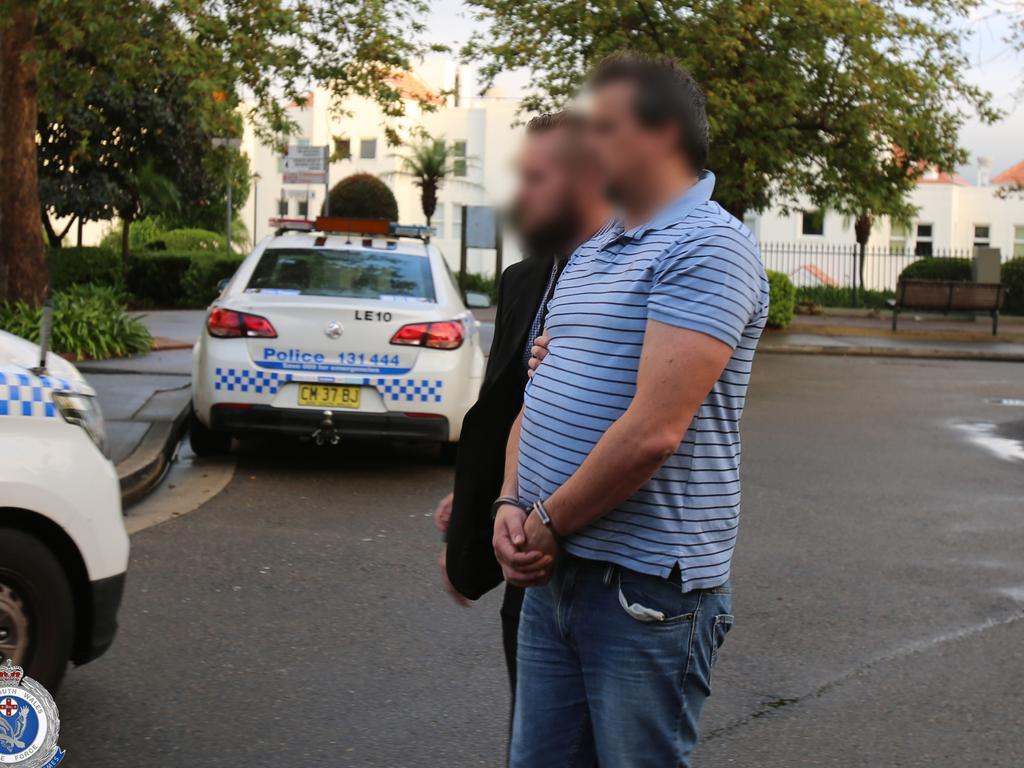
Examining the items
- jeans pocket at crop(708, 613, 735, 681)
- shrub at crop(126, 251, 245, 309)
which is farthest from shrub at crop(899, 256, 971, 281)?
jeans pocket at crop(708, 613, 735, 681)

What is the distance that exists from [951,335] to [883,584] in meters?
19.0

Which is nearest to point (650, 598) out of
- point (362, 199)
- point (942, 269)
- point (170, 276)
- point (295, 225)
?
point (295, 225)

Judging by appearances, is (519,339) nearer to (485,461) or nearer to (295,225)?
(485,461)

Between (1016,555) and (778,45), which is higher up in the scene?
(778,45)

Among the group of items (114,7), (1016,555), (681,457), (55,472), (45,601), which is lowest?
(1016,555)

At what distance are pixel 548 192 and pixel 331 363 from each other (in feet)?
18.9

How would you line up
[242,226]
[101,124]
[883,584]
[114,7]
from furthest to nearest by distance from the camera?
[242,226] < [101,124] < [114,7] < [883,584]

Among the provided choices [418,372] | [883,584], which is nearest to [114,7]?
[418,372]

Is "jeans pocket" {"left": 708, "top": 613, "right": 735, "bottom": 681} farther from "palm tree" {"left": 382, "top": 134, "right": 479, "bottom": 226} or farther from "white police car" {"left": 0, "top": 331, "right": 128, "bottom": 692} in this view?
"palm tree" {"left": 382, "top": 134, "right": 479, "bottom": 226}

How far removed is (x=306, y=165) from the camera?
20.8m

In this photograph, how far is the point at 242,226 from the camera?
55.0m

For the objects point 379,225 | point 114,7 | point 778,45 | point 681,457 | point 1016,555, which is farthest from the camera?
point 778,45

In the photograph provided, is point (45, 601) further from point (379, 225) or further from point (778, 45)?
point (778, 45)

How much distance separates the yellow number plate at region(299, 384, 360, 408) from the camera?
838 centimetres
